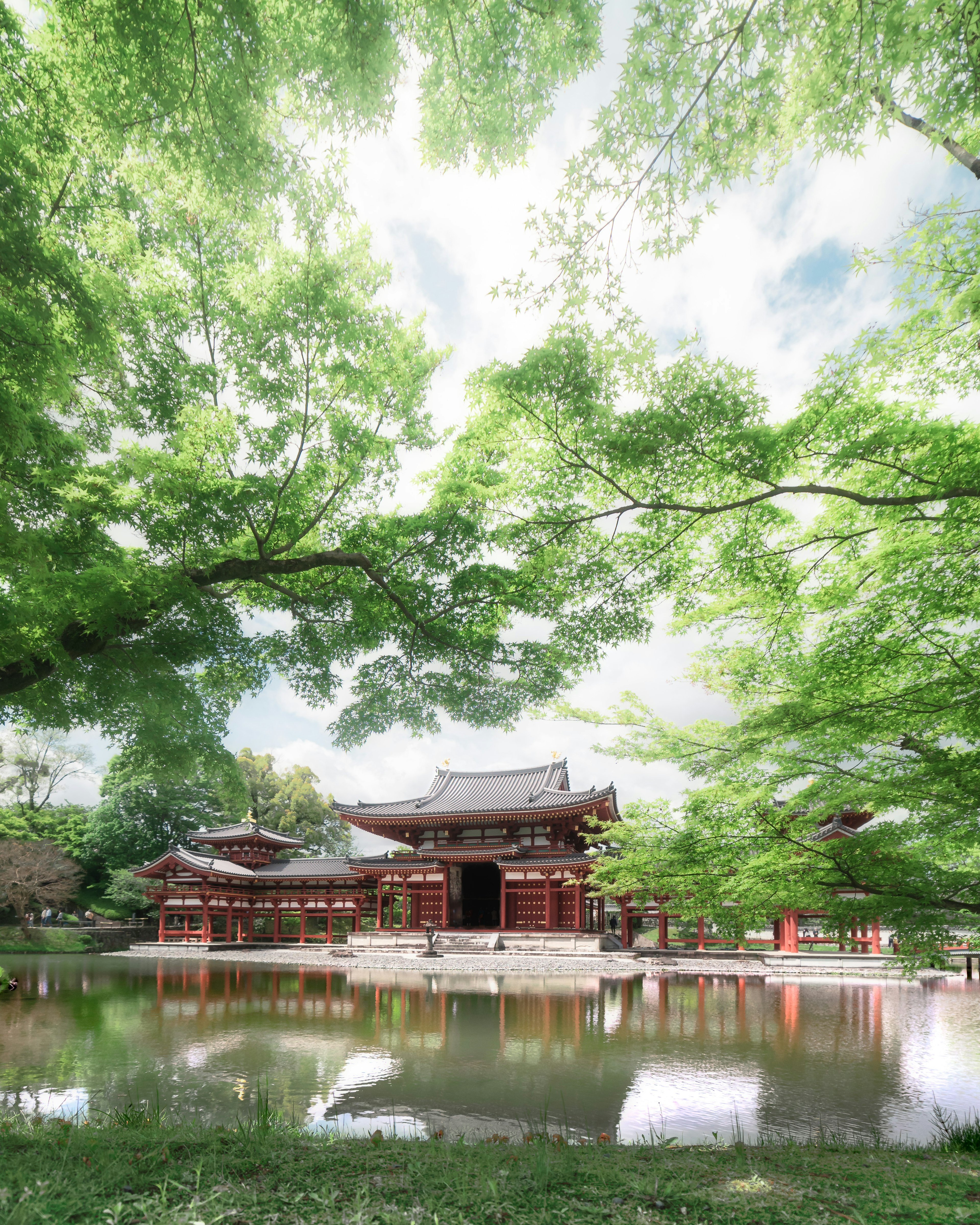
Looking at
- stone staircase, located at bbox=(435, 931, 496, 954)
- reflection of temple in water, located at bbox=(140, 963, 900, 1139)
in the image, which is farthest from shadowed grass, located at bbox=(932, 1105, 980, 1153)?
stone staircase, located at bbox=(435, 931, 496, 954)

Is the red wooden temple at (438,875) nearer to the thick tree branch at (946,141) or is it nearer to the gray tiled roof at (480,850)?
the gray tiled roof at (480,850)

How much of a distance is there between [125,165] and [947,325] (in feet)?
21.3

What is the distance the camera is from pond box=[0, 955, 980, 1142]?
5.66 meters

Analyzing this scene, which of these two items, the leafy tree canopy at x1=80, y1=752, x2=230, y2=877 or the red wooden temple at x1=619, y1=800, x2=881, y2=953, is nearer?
the red wooden temple at x1=619, y1=800, x2=881, y2=953

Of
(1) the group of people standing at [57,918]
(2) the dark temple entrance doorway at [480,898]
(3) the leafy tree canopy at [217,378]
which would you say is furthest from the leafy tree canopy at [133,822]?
(3) the leafy tree canopy at [217,378]

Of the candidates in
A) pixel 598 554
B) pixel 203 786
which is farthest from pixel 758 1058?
pixel 203 786

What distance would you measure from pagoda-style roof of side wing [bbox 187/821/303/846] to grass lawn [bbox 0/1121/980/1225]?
26.0 meters

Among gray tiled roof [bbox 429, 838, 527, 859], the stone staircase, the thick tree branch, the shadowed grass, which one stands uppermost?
the thick tree branch

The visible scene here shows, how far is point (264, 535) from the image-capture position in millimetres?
7273

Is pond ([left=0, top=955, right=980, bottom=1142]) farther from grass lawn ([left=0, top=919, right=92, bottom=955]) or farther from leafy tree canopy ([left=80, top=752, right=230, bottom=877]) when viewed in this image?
leafy tree canopy ([left=80, top=752, right=230, bottom=877])

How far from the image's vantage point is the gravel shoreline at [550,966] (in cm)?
1847

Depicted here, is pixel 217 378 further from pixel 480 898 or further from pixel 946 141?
pixel 480 898

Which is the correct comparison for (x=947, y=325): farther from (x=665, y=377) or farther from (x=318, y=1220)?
(x=318, y=1220)

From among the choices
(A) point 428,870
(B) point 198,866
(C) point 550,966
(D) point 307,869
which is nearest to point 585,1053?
(C) point 550,966
